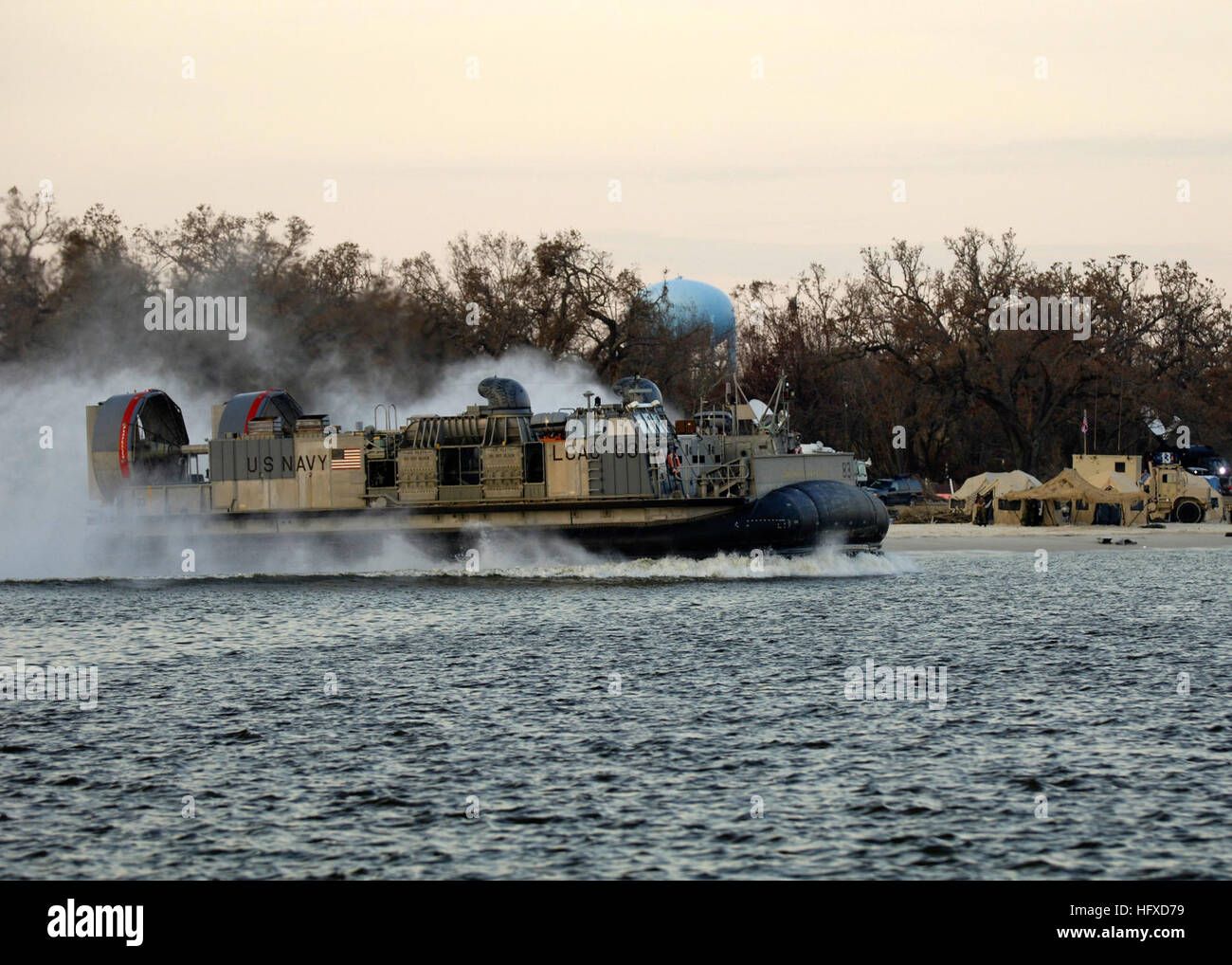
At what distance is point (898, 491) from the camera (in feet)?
271

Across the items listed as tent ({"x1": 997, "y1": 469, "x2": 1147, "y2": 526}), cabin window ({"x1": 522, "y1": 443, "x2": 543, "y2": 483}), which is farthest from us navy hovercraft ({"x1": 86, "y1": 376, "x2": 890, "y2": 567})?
tent ({"x1": 997, "y1": 469, "x2": 1147, "y2": 526})

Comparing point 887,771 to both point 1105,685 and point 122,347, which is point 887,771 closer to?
point 1105,685

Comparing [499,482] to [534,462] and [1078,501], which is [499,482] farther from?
[1078,501]

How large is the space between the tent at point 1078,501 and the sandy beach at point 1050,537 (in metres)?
0.96

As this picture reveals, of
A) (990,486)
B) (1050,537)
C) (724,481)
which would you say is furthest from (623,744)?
(990,486)

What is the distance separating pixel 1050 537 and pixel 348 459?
111ft

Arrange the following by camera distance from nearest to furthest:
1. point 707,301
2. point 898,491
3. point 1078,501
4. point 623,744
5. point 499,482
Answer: point 623,744 → point 499,482 → point 1078,501 → point 898,491 → point 707,301

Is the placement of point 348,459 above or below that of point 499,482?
above

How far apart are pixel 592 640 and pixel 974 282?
64.5 metres

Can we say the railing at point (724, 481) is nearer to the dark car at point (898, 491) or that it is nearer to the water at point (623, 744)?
the water at point (623, 744)

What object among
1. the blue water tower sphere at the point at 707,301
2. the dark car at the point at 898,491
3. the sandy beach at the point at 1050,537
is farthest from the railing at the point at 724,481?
the blue water tower sphere at the point at 707,301

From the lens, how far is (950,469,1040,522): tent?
71875 mm

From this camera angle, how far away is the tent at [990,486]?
71875 millimetres
